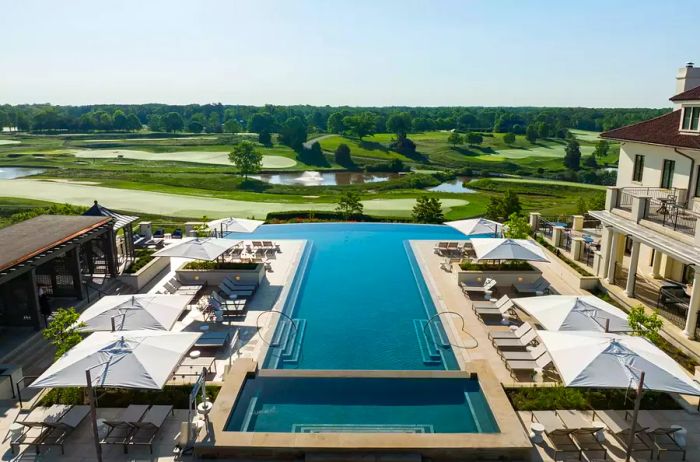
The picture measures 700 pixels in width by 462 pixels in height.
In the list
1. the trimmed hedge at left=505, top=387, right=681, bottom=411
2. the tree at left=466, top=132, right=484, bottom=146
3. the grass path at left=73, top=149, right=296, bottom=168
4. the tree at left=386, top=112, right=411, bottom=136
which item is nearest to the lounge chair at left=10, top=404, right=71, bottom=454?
the trimmed hedge at left=505, top=387, right=681, bottom=411

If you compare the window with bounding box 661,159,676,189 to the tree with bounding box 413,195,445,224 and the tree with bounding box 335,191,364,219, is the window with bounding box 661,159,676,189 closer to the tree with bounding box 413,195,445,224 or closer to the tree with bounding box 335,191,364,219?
the tree with bounding box 413,195,445,224

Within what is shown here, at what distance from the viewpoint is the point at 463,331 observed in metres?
15.7

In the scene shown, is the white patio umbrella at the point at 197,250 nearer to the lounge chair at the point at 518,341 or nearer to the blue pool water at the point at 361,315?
the blue pool water at the point at 361,315

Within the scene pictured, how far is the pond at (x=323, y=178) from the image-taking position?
75.7m

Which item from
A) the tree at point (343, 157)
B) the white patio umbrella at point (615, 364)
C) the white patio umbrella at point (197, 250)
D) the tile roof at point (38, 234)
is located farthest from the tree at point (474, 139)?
the white patio umbrella at point (615, 364)

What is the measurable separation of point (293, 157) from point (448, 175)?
32525 millimetres

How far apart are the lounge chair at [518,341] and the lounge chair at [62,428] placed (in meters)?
10.7

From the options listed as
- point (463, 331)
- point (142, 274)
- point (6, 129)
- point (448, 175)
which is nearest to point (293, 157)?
point (448, 175)

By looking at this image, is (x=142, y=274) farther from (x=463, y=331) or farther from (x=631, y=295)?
(x=631, y=295)

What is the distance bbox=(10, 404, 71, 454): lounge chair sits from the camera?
9.85 metres

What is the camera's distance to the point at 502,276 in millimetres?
20328

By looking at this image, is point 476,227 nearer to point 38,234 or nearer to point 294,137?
point 38,234

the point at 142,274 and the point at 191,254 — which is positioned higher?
the point at 191,254

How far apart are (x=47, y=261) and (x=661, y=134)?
23.1 metres
